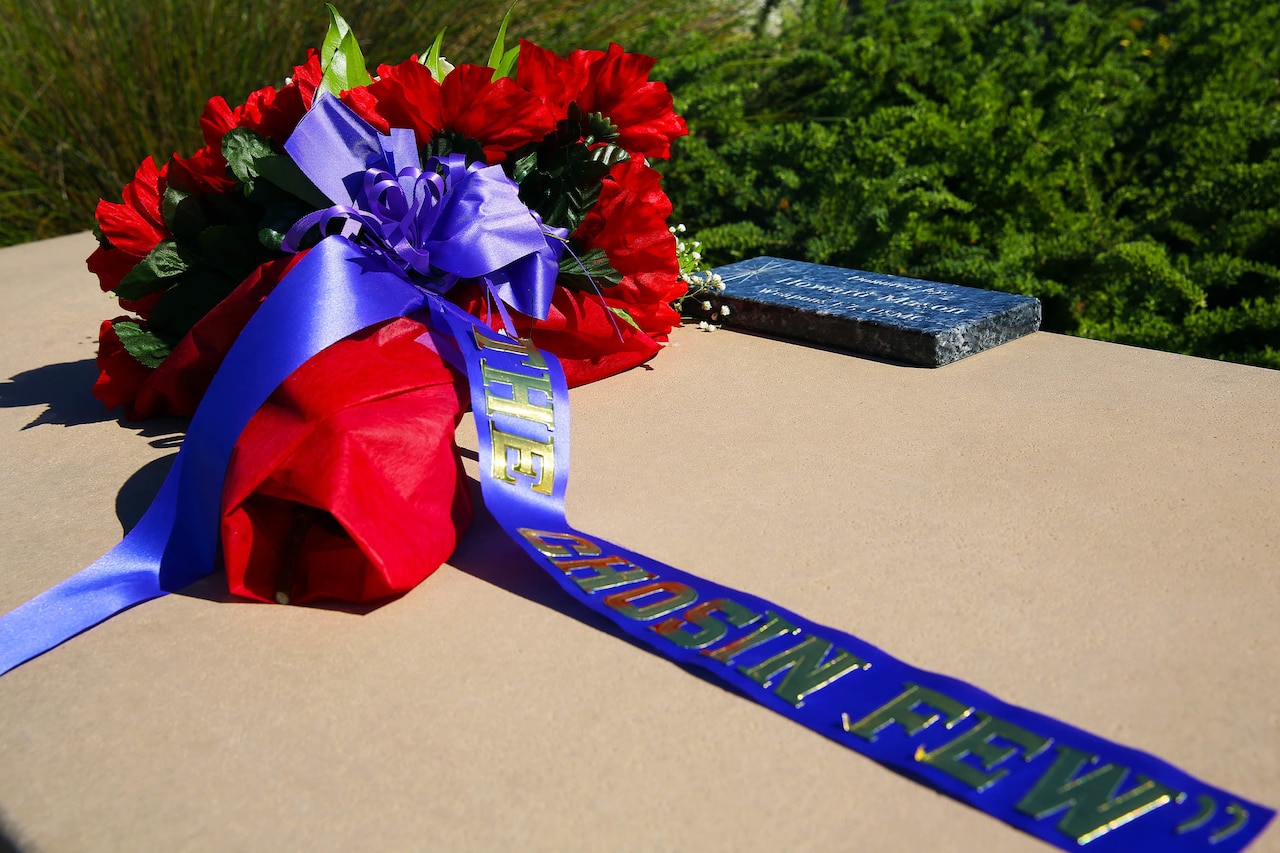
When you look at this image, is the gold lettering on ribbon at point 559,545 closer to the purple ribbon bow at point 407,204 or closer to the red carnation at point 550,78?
the purple ribbon bow at point 407,204

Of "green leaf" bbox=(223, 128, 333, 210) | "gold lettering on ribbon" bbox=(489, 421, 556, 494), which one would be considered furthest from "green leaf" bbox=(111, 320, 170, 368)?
"gold lettering on ribbon" bbox=(489, 421, 556, 494)

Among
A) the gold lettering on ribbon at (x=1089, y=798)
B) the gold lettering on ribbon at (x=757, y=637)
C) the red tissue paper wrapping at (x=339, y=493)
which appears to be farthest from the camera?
the red tissue paper wrapping at (x=339, y=493)

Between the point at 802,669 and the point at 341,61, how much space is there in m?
1.59

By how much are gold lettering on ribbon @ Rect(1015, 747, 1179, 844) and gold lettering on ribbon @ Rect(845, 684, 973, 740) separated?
0.12 m

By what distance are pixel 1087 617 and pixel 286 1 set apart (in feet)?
15.0

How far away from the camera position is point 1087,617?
143 cm

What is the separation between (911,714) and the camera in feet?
4.08

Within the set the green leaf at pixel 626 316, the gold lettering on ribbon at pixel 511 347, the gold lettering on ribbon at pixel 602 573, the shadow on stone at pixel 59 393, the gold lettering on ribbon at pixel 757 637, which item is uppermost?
the gold lettering on ribbon at pixel 511 347

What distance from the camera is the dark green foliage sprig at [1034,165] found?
296 centimetres

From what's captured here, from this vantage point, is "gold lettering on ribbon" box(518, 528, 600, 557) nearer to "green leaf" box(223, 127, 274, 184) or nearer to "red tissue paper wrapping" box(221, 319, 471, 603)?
"red tissue paper wrapping" box(221, 319, 471, 603)

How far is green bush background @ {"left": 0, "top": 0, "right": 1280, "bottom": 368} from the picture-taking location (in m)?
3.07

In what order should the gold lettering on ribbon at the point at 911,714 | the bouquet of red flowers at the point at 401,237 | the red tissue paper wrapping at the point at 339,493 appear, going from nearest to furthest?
the gold lettering on ribbon at the point at 911,714
the red tissue paper wrapping at the point at 339,493
the bouquet of red flowers at the point at 401,237

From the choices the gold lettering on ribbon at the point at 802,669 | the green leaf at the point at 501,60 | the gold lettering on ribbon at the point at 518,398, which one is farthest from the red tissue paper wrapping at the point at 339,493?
the green leaf at the point at 501,60

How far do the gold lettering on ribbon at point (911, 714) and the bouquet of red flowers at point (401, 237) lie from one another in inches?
26.5
